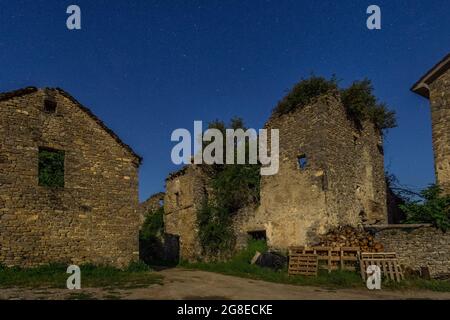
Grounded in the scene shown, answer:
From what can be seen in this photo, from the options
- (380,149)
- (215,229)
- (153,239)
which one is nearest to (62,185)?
(215,229)

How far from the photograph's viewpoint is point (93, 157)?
49.8ft

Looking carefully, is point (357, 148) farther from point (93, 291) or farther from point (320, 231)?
point (93, 291)

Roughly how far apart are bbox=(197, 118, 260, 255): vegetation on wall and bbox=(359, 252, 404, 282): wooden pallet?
6643mm

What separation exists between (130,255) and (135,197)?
2182 millimetres

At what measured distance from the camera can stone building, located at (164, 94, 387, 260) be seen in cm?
1648

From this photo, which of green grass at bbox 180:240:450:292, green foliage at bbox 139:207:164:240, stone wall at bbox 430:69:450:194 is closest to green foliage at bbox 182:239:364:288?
green grass at bbox 180:240:450:292

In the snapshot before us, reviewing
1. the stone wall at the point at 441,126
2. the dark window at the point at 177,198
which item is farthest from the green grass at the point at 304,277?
the dark window at the point at 177,198

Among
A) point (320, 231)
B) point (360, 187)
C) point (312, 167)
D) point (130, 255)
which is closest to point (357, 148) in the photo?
point (360, 187)

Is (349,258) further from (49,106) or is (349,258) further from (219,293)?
(49,106)

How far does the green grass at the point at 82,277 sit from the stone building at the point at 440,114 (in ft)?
37.0

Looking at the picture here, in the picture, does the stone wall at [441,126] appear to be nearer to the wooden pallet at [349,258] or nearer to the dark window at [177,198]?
the wooden pallet at [349,258]

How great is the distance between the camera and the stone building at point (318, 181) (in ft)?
54.1

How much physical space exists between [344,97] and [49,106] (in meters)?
12.1

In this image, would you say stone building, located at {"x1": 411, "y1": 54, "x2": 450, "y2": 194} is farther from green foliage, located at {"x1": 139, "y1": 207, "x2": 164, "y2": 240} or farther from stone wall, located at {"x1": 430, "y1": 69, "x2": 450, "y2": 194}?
green foliage, located at {"x1": 139, "y1": 207, "x2": 164, "y2": 240}
